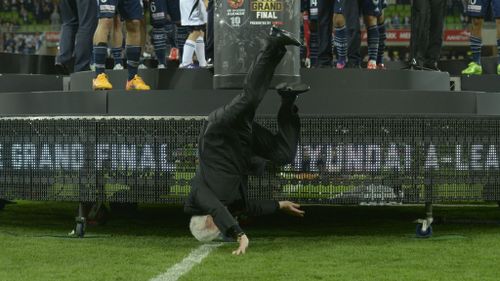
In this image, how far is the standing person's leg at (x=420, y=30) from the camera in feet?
36.4

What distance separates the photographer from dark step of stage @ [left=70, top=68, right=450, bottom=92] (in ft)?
32.1

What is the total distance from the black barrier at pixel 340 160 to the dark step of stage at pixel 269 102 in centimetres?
59

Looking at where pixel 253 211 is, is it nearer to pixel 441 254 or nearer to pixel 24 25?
pixel 441 254

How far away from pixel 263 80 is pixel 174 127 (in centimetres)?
110

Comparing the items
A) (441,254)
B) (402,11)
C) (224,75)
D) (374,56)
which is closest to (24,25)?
(402,11)

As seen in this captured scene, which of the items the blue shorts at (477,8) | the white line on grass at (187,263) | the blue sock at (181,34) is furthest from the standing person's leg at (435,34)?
the white line on grass at (187,263)

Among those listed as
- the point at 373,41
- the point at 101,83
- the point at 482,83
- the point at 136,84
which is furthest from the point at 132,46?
the point at 482,83

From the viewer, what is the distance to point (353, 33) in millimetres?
12070

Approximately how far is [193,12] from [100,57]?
5.04 feet

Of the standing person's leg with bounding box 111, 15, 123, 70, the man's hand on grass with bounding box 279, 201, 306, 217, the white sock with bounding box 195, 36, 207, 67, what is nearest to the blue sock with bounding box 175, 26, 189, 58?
the white sock with bounding box 195, 36, 207, 67

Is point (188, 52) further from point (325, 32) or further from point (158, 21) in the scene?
point (325, 32)

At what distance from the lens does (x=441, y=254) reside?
24.1 feet

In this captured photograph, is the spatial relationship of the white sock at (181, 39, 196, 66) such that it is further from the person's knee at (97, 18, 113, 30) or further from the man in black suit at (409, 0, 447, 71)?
the man in black suit at (409, 0, 447, 71)

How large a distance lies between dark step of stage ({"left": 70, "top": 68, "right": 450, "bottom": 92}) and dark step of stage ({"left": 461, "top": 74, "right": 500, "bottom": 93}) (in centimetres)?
183
